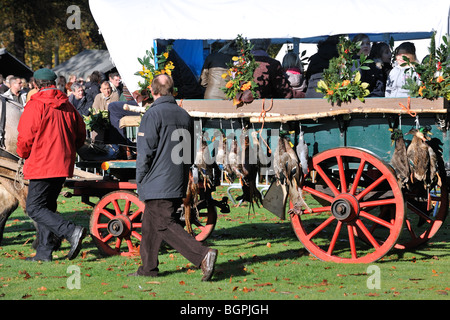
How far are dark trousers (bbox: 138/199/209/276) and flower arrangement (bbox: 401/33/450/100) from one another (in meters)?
2.67

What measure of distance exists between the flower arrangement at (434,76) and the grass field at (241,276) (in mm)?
1766

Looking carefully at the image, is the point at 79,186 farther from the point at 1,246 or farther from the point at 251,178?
the point at 251,178

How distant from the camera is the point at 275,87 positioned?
7.84m

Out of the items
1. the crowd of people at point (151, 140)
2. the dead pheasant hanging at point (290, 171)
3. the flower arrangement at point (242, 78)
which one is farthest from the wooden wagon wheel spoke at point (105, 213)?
the dead pheasant hanging at point (290, 171)

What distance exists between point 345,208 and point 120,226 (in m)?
2.52

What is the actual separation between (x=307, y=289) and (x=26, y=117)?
3.39 metres

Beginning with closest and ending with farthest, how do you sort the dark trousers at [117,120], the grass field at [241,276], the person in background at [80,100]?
the grass field at [241,276], the dark trousers at [117,120], the person in background at [80,100]

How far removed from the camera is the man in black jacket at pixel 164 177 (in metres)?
6.27

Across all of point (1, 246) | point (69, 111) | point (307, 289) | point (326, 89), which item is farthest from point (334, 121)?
point (1, 246)

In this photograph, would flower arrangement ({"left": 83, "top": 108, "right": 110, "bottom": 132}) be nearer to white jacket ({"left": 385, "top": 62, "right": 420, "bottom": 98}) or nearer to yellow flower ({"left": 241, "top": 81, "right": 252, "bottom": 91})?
yellow flower ({"left": 241, "top": 81, "right": 252, "bottom": 91})

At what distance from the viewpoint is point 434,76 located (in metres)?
6.86

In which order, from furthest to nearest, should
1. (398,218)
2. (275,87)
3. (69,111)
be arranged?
(275,87), (69,111), (398,218)

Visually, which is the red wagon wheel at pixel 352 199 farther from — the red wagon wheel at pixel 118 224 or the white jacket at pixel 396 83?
the red wagon wheel at pixel 118 224

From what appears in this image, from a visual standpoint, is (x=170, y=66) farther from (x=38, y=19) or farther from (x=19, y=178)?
(x=38, y=19)
